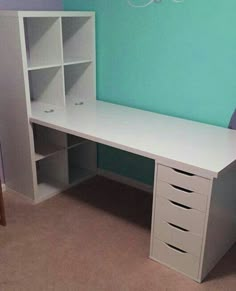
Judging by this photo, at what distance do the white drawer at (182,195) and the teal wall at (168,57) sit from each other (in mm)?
696

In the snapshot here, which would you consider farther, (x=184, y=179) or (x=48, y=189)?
(x=48, y=189)

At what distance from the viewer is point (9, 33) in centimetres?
224

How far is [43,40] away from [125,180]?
128 cm

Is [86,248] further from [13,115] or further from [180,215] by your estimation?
[13,115]

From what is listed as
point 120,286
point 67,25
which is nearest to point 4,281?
point 120,286

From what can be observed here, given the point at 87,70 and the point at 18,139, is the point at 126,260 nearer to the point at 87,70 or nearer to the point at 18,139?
the point at 18,139

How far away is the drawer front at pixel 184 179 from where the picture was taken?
67.7 inches

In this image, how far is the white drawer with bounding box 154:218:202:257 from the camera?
1.86 metres

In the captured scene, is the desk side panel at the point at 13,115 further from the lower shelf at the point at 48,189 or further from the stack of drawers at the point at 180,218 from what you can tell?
the stack of drawers at the point at 180,218

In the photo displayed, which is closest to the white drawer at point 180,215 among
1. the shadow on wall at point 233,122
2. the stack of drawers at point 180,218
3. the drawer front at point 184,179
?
the stack of drawers at point 180,218

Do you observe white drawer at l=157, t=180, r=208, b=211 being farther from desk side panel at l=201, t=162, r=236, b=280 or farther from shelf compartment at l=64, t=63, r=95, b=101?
shelf compartment at l=64, t=63, r=95, b=101

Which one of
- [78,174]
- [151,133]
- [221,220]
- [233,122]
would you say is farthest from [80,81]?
[221,220]

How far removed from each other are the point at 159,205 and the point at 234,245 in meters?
0.65

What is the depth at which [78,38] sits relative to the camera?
2770 mm
